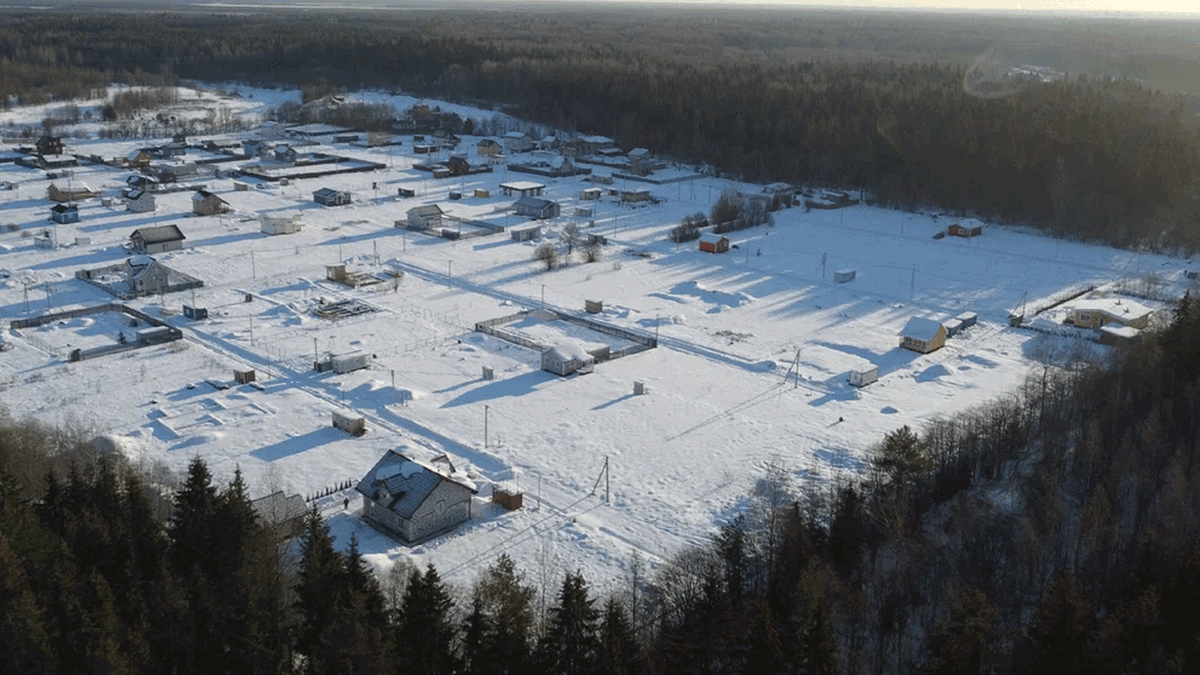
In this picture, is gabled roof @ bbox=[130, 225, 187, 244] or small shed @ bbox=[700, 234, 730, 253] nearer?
gabled roof @ bbox=[130, 225, 187, 244]

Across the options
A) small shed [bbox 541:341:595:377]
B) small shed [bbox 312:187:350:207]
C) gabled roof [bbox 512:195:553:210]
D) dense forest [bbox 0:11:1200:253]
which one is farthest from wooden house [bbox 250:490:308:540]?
dense forest [bbox 0:11:1200:253]

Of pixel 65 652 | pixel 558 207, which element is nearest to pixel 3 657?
pixel 65 652

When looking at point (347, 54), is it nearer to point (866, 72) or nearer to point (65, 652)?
point (866, 72)

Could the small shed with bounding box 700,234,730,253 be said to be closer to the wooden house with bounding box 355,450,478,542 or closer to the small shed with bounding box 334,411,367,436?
the small shed with bounding box 334,411,367,436

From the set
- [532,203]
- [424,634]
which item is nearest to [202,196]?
[532,203]

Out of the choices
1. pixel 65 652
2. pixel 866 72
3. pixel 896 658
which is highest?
pixel 866 72

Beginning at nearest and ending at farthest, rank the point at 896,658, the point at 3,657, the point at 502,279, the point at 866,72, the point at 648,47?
the point at 3,657 < the point at 896,658 < the point at 502,279 < the point at 866,72 < the point at 648,47

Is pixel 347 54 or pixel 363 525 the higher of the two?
pixel 347 54
